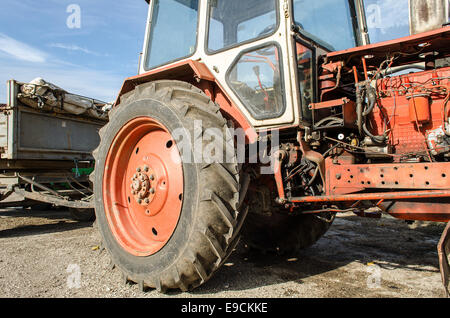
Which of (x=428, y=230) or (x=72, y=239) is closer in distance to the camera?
(x=72, y=239)

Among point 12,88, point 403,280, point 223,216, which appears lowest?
point 403,280

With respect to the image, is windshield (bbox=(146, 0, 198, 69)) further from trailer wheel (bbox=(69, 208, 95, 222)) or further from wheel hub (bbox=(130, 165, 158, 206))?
trailer wheel (bbox=(69, 208, 95, 222))

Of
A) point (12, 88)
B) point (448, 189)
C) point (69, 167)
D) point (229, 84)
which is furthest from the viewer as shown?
point (69, 167)

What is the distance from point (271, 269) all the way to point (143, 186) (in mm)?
1409

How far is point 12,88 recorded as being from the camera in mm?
4957

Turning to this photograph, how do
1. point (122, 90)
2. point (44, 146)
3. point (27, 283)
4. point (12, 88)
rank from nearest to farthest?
point (27, 283), point (122, 90), point (12, 88), point (44, 146)

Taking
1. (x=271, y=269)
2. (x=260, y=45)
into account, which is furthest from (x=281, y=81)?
(x=271, y=269)

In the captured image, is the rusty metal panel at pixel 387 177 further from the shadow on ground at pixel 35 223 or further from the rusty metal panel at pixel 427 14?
the shadow on ground at pixel 35 223

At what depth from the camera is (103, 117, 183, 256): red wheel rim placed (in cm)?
280

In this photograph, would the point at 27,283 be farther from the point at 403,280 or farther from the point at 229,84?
the point at 403,280

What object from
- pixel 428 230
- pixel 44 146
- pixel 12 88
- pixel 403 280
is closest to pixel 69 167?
pixel 44 146

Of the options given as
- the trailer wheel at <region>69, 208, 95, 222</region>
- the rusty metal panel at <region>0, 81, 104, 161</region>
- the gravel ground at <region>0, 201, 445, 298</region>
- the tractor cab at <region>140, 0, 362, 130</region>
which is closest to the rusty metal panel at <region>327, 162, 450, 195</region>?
the tractor cab at <region>140, 0, 362, 130</region>

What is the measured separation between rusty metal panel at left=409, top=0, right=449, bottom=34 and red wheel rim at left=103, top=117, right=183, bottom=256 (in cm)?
209

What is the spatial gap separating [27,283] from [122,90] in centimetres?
191
